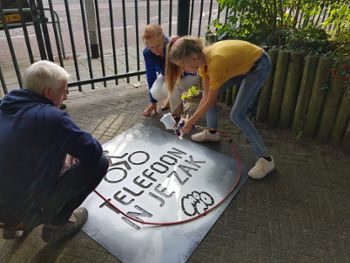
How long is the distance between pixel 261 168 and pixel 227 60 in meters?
1.20

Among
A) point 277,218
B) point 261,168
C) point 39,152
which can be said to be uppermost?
point 39,152

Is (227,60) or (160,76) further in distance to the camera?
(160,76)

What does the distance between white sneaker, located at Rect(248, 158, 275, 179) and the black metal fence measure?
203 cm

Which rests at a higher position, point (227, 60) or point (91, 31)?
point (227, 60)

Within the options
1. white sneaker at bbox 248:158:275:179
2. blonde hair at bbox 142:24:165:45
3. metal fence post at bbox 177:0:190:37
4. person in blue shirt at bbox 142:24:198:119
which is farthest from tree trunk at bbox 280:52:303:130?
metal fence post at bbox 177:0:190:37

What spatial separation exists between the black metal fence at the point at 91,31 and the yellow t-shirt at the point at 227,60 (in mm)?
1277

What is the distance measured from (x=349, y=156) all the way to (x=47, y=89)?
322 cm

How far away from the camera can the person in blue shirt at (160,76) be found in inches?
116

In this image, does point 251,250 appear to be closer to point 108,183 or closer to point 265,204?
point 265,204

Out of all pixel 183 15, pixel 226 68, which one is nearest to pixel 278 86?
pixel 226 68

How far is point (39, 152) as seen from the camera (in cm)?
164

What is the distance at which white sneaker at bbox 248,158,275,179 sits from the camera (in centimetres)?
275

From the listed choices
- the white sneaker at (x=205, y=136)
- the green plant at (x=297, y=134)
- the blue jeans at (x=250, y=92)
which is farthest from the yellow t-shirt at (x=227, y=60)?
the green plant at (x=297, y=134)

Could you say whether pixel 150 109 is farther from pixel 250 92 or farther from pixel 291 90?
pixel 291 90
